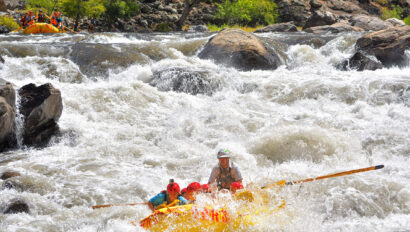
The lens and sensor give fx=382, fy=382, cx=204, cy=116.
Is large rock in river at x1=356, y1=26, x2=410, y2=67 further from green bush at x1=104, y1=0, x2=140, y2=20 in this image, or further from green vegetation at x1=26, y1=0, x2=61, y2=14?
green vegetation at x1=26, y1=0, x2=61, y2=14

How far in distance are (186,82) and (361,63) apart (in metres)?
5.05

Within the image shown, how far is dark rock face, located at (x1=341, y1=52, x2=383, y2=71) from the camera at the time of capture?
1059cm

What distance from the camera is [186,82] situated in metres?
9.48

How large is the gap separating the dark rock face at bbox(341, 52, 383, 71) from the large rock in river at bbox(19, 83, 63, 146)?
7988 millimetres

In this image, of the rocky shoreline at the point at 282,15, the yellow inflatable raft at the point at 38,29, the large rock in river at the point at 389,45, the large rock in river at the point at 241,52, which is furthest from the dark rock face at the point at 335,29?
the yellow inflatable raft at the point at 38,29

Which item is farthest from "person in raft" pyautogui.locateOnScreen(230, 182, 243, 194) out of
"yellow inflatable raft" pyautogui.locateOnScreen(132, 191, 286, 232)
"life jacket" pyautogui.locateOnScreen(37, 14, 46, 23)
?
"life jacket" pyautogui.locateOnScreen(37, 14, 46, 23)

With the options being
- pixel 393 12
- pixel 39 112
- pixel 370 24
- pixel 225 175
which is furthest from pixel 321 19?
pixel 225 175

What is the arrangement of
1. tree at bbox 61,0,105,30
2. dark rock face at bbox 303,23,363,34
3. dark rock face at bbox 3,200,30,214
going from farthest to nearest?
tree at bbox 61,0,105,30, dark rock face at bbox 303,23,363,34, dark rock face at bbox 3,200,30,214

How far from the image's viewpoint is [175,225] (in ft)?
12.3

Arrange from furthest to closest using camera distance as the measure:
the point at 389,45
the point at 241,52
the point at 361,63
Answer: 1. the point at 241,52
2. the point at 389,45
3. the point at 361,63

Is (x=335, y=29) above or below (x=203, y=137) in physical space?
above

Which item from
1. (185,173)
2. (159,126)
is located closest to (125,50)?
(159,126)

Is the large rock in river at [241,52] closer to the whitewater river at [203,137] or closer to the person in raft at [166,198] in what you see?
the whitewater river at [203,137]

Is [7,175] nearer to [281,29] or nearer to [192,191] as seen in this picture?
[192,191]
